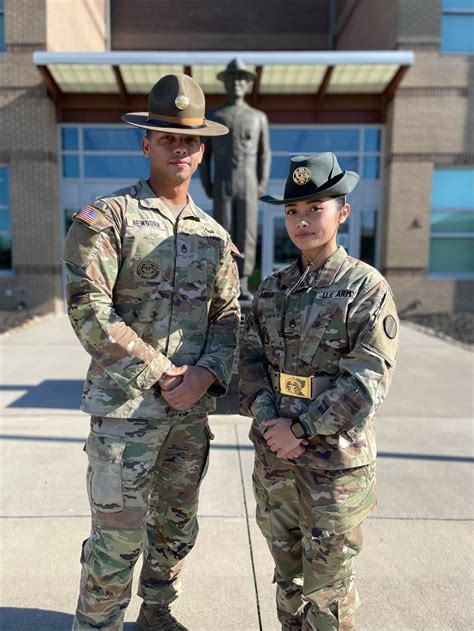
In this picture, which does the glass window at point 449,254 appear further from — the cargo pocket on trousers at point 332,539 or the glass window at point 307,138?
the cargo pocket on trousers at point 332,539

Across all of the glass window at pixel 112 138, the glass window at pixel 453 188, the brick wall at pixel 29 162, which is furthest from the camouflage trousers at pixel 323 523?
the glass window at pixel 453 188

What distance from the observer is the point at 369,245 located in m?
13.2

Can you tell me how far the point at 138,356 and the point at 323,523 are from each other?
32.6 inches

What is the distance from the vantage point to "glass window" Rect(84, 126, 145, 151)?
41.8 feet

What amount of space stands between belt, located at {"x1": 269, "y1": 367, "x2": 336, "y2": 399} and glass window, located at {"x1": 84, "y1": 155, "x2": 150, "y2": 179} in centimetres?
1189

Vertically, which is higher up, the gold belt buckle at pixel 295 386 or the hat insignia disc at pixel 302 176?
the hat insignia disc at pixel 302 176

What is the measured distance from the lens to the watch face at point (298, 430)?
1655 mm

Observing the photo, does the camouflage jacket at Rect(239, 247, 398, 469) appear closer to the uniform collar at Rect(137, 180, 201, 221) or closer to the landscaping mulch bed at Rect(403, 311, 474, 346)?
the uniform collar at Rect(137, 180, 201, 221)

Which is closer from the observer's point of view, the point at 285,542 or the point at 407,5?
the point at 285,542

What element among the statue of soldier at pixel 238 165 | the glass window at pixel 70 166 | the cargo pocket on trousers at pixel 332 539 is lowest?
the cargo pocket on trousers at pixel 332 539

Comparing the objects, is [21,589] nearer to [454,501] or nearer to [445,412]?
[454,501]

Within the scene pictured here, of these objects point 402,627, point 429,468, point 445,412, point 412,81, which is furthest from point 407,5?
point 402,627

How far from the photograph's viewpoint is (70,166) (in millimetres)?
12938

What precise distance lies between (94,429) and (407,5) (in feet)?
43.5
